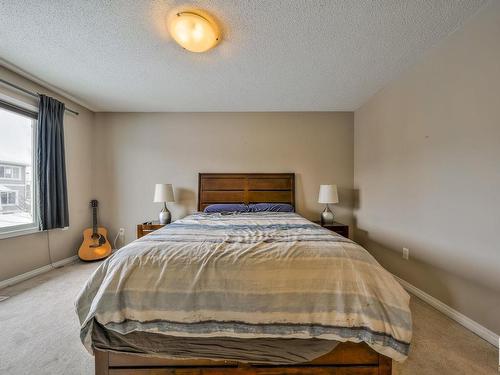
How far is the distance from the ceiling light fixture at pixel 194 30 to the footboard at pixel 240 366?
82.2 inches

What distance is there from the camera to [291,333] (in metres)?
0.97

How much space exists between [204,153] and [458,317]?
3326 mm

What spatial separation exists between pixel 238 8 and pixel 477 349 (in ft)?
9.23

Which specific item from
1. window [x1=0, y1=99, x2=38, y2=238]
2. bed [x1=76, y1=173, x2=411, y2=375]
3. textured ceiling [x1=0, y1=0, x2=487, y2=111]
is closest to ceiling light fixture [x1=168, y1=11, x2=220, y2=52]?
textured ceiling [x1=0, y1=0, x2=487, y2=111]

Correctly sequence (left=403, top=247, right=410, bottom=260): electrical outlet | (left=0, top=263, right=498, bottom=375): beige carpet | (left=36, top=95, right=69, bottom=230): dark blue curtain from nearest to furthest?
1. (left=0, top=263, right=498, bottom=375): beige carpet
2. (left=403, top=247, right=410, bottom=260): electrical outlet
3. (left=36, top=95, right=69, bottom=230): dark blue curtain

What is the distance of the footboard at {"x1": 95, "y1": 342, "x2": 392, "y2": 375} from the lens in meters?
1.01

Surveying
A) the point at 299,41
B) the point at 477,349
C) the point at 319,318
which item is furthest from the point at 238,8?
the point at 477,349

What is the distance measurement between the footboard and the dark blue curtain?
2.34 meters

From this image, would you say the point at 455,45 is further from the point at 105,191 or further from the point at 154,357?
the point at 105,191

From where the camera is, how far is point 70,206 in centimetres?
292

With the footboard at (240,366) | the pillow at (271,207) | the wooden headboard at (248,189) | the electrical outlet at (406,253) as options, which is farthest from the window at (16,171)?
the electrical outlet at (406,253)

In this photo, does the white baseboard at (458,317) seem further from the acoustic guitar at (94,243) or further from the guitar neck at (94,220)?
the guitar neck at (94,220)

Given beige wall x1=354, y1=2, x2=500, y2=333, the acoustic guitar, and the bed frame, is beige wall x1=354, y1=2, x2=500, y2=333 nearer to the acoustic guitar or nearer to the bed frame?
the bed frame

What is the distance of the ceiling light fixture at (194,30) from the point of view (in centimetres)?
149
